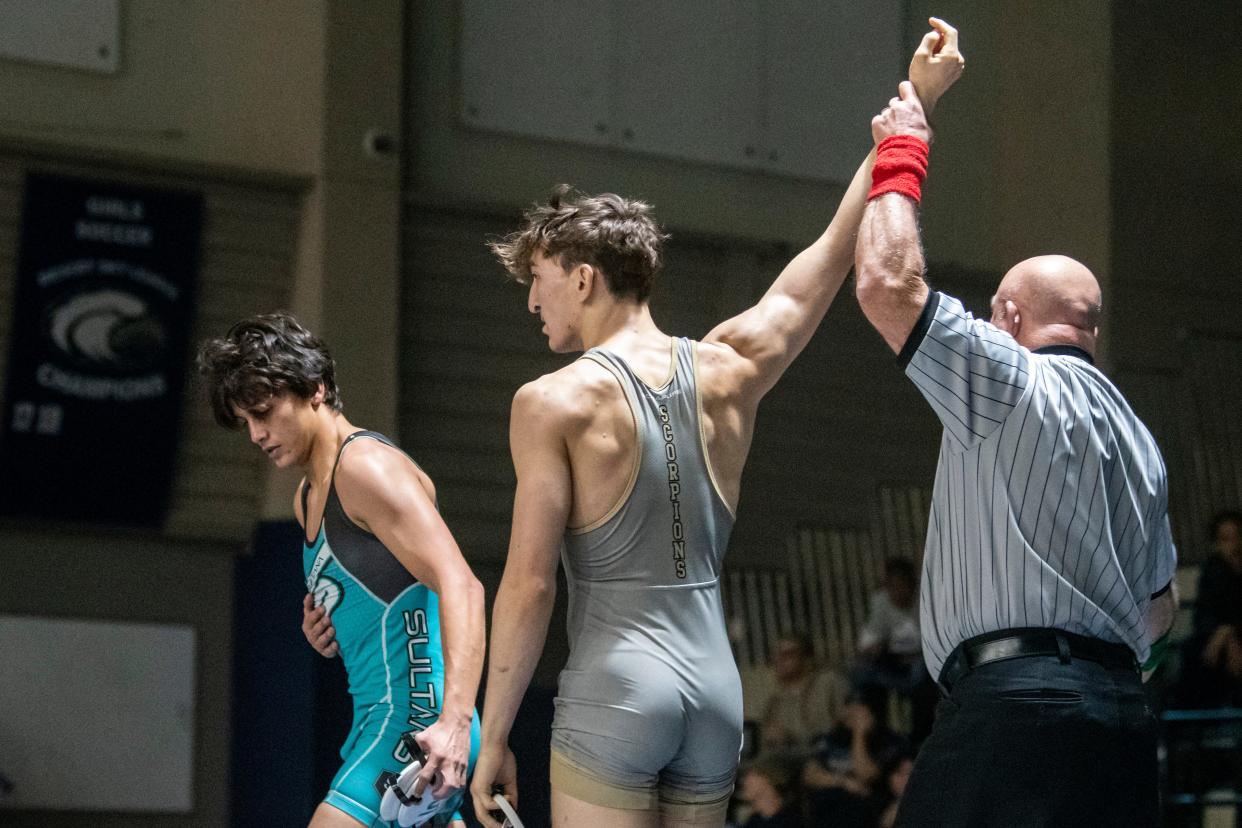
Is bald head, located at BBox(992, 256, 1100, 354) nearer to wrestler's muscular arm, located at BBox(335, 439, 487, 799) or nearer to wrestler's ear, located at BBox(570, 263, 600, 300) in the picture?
wrestler's ear, located at BBox(570, 263, 600, 300)

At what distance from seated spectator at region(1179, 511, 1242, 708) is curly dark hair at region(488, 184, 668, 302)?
6.38 meters

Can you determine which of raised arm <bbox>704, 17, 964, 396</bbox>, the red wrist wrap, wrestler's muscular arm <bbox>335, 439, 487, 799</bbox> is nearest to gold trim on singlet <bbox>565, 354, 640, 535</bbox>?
raised arm <bbox>704, 17, 964, 396</bbox>

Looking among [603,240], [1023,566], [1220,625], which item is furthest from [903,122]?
[1220,625]

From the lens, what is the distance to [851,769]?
9.32m

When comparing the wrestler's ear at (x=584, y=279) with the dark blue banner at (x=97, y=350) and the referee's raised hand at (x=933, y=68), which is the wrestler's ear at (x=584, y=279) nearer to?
the referee's raised hand at (x=933, y=68)

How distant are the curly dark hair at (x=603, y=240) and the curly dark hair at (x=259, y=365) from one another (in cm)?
67

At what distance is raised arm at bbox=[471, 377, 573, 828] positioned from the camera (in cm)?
308

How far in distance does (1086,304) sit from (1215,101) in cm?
1010

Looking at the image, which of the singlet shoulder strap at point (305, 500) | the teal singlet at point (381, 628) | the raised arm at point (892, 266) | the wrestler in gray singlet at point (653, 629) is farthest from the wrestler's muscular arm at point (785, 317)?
the singlet shoulder strap at point (305, 500)

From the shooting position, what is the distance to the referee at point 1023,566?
2912mm

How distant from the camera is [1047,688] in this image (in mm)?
2908

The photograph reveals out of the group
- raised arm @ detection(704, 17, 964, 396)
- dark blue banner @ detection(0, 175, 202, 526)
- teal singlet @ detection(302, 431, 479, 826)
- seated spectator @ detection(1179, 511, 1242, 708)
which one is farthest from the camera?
dark blue banner @ detection(0, 175, 202, 526)

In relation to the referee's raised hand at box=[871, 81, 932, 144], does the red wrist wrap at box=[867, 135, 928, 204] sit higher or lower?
lower

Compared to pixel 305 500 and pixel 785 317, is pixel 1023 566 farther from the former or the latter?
pixel 305 500
